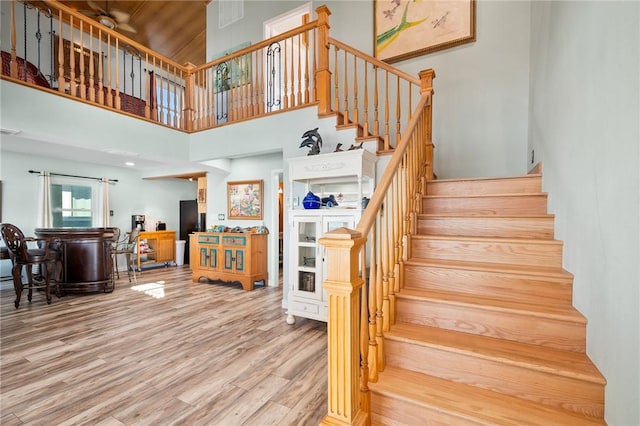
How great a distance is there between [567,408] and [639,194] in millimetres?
979

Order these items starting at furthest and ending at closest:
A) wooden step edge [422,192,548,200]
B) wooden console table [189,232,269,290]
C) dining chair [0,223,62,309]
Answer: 1. wooden console table [189,232,269,290]
2. dining chair [0,223,62,309]
3. wooden step edge [422,192,548,200]

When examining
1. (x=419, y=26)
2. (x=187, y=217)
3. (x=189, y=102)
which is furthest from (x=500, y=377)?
(x=187, y=217)

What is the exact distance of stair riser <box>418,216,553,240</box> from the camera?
7.05 feet

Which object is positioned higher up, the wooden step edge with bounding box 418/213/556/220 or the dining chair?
the wooden step edge with bounding box 418/213/556/220

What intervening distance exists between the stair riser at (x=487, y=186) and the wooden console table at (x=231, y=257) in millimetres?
3370

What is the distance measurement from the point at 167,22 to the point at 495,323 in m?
7.50

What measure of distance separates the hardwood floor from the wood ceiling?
5195mm

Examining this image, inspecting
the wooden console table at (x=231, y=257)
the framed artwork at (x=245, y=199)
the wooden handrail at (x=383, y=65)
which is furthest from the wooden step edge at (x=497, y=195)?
the framed artwork at (x=245, y=199)

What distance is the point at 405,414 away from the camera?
1466mm

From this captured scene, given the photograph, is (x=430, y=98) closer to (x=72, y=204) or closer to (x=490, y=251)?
(x=490, y=251)

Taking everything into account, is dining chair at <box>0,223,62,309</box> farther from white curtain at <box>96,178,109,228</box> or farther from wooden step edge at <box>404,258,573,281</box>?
wooden step edge at <box>404,258,573,281</box>

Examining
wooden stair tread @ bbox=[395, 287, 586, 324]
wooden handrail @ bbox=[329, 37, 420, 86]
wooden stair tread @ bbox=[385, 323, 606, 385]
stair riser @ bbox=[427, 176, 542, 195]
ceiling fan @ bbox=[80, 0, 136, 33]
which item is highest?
ceiling fan @ bbox=[80, 0, 136, 33]

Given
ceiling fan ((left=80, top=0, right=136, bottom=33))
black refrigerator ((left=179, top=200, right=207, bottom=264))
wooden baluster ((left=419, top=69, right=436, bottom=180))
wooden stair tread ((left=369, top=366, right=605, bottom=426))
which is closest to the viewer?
wooden stair tread ((left=369, top=366, right=605, bottom=426))

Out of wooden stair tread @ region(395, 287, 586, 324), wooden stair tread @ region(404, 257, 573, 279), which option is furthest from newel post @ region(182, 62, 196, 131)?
wooden stair tread @ region(395, 287, 586, 324)
